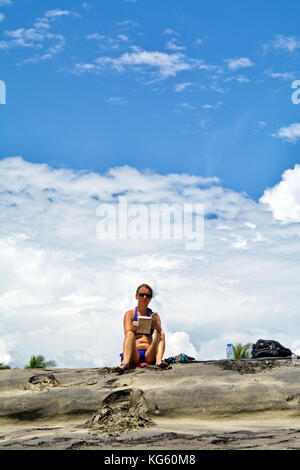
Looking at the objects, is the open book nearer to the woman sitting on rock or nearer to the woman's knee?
the woman sitting on rock

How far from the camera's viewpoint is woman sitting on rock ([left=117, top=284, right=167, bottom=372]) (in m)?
10.6

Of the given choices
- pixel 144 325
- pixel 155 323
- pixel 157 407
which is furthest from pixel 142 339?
pixel 157 407

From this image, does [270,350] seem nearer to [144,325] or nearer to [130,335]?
[144,325]

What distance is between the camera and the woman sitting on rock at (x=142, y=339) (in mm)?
10648

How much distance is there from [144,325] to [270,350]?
3.27 m

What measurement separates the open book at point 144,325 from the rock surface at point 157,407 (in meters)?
0.82

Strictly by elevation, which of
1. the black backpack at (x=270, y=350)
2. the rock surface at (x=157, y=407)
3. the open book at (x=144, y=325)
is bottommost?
the rock surface at (x=157, y=407)

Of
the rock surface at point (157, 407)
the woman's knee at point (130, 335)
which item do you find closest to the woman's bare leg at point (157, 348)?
the rock surface at point (157, 407)

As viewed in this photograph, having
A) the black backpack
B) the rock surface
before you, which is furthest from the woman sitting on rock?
the black backpack

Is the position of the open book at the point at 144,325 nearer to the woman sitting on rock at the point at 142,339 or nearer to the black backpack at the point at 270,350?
the woman sitting on rock at the point at 142,339

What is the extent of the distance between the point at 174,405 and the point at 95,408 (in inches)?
64.2

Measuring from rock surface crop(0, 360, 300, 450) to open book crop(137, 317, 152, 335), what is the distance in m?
0.82
